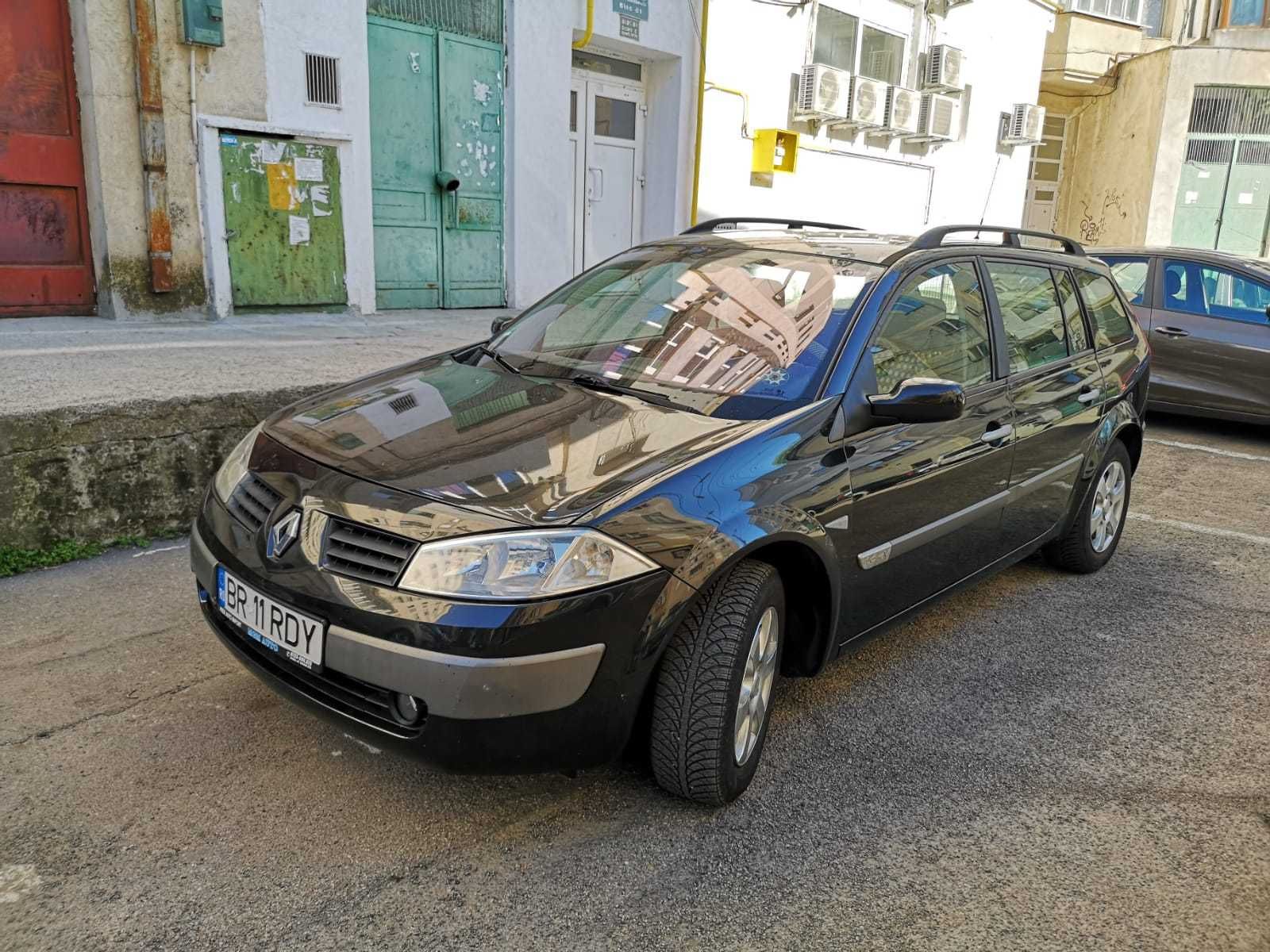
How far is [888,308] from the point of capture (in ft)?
10.9

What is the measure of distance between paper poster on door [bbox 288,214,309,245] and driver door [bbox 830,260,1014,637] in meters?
5.90

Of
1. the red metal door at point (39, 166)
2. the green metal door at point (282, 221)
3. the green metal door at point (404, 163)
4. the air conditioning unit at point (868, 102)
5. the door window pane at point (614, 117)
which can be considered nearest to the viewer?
the red metal door at point (39, 166)

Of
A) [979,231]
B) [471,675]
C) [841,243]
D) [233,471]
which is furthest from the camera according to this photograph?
[979,231]

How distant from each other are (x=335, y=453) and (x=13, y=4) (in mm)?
6012

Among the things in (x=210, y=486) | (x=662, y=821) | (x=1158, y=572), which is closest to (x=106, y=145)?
(x=210, y=486)

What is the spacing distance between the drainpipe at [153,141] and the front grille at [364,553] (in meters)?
5.74

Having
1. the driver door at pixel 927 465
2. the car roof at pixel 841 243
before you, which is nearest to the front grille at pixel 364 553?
the driver door at pixel 927 465

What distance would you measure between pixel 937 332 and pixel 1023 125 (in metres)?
15.2

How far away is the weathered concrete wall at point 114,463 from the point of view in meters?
4.20

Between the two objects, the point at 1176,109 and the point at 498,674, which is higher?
the point at 1176,109

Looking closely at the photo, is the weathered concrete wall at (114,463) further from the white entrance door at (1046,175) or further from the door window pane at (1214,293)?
the white entrance door at (1046,175)

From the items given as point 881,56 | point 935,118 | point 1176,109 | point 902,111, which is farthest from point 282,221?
Result: point 1176,109

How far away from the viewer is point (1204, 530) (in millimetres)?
5785

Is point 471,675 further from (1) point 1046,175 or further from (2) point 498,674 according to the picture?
(1) point 1046,175
